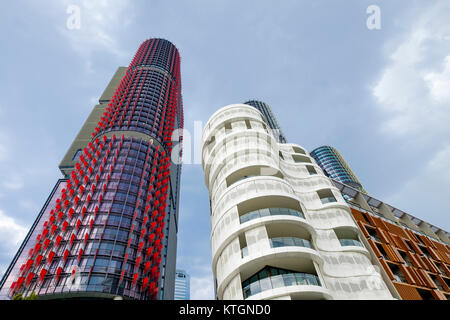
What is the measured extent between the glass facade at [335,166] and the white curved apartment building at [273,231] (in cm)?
10363

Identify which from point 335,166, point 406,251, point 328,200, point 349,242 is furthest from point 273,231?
point 335,166

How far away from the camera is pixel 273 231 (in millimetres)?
28812

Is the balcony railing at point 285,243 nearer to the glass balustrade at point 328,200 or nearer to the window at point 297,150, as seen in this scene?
the glass balustrade at point 328,200

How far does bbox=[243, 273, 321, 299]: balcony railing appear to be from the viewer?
21.9 metres

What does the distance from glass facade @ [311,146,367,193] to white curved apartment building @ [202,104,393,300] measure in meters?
104

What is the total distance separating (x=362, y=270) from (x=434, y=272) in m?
17.1

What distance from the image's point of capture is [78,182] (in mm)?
75688

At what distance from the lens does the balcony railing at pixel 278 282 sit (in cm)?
2189

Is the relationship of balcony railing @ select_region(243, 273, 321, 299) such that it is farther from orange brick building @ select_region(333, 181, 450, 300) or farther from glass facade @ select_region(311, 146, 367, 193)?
Answer: glass facade @ select_region(311, 146, 367, 193)

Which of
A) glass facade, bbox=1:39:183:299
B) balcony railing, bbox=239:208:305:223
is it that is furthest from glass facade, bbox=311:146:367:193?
balcony railing, bbox=239:208:305:223

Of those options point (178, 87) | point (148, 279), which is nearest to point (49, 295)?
point (148, 279)

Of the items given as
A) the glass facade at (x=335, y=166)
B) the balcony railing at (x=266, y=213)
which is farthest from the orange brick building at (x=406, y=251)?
the glass facade at (x=335, y=166)

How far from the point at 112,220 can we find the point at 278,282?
54243 mm
